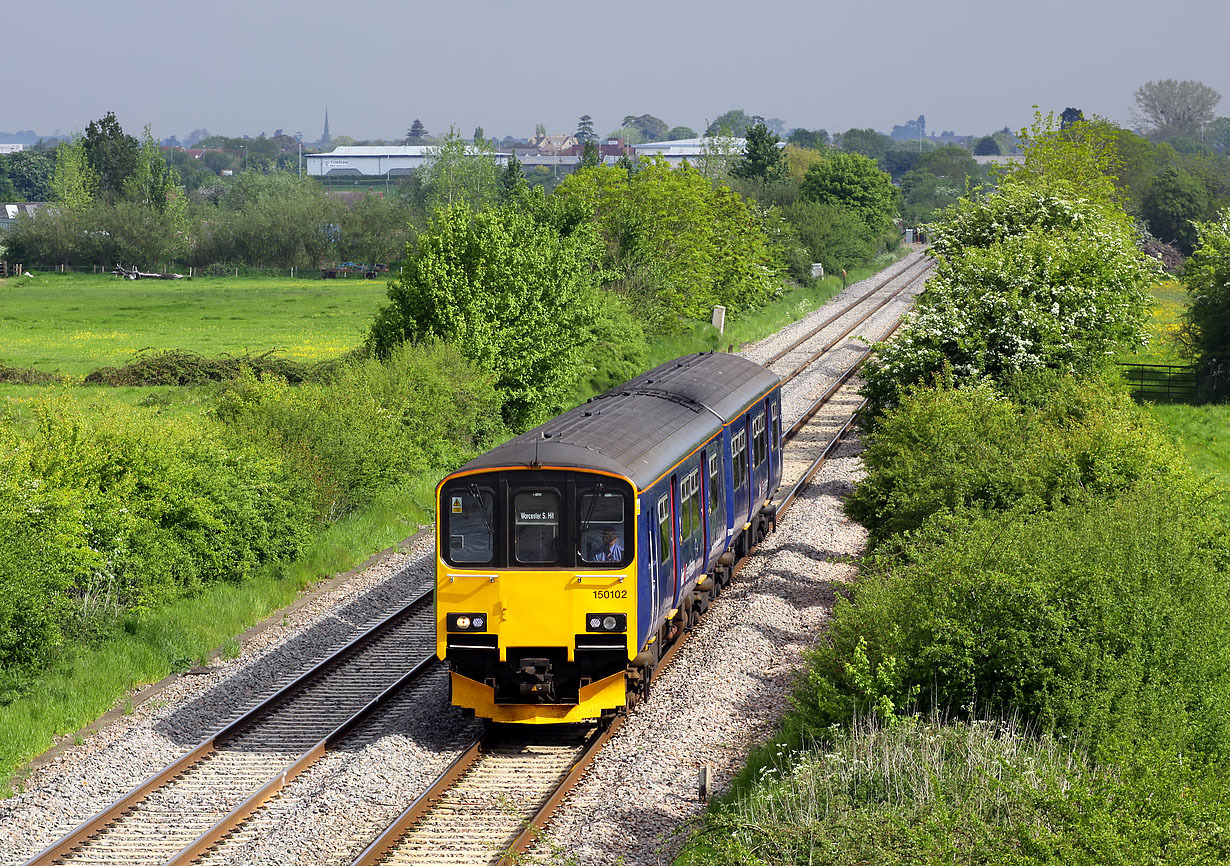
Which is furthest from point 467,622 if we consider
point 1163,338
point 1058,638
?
point 1163,338

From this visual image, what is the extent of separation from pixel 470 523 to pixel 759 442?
28.6 ft

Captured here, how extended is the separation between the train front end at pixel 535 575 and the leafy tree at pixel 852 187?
8023 centimetres

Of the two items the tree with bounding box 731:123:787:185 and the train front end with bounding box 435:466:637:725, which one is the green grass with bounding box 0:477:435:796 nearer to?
the train front end with bounding box 435:466:637:725

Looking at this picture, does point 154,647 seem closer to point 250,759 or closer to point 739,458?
point 250,759

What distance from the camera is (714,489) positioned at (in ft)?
56.6

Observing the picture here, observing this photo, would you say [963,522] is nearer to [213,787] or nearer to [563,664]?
[563,664]

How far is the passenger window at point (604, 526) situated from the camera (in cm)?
1309

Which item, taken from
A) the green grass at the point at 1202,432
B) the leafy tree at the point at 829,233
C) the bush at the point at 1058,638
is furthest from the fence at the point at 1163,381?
Result: the leafy tree at the point at 829,233

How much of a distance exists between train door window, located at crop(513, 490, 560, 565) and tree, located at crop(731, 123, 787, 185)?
284ft

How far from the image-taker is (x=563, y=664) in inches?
523

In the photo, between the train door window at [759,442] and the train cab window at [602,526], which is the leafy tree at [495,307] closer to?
the train door window at [759,442]

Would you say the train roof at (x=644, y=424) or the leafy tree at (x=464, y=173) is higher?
the leafy tree at (x=464, y=173)

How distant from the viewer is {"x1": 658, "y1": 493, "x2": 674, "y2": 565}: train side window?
46.3ft

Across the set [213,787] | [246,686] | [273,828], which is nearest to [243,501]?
[246,686]
